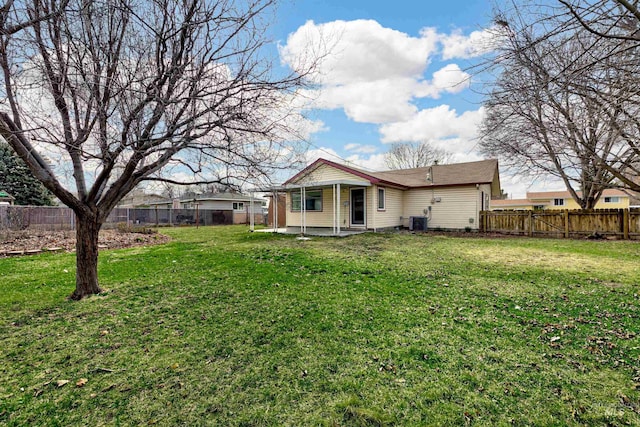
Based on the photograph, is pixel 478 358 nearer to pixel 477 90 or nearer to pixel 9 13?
pixel 477 90

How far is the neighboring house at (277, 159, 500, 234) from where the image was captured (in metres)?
14.1

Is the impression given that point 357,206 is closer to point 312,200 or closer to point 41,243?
point 312,200

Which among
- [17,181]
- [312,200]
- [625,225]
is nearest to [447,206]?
[625,225]

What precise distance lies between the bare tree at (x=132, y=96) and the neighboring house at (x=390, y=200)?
9.01m

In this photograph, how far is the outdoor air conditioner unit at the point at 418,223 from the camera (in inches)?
594

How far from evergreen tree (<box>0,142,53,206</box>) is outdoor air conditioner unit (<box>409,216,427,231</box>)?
2576 cm

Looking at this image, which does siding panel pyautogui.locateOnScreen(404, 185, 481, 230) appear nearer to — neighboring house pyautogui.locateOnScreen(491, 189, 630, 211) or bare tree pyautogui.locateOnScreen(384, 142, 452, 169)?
bare tree pyautogui.locateOnScreen(384, 142, 452, 169)

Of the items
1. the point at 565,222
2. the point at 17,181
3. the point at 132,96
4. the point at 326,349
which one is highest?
the point at 17,181

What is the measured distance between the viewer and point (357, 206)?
14.6 meters

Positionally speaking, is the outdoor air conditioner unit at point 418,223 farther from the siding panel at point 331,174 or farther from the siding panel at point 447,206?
the siding panel at point 331,174

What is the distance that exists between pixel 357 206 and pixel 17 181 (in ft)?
83.2

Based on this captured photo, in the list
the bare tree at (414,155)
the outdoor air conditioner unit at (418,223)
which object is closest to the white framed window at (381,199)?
the outdoor air conditioner unit at (418,223)

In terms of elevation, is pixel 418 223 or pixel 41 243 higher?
pixel 418 223

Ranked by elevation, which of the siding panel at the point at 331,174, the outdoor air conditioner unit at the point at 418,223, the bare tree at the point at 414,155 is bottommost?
the outdoor air conditioner unit at the point at 418,223
